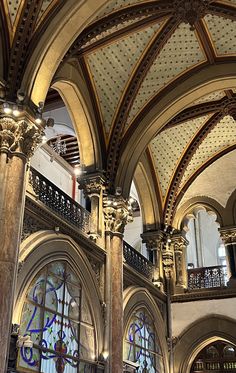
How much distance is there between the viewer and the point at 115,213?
11.0 metres

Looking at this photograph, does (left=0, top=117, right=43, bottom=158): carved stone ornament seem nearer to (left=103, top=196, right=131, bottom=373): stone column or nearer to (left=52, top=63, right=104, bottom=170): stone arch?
(left=52, top=63, right=104, bottom=170): stone arch

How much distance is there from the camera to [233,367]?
1309 cm

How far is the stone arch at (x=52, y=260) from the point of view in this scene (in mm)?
7828

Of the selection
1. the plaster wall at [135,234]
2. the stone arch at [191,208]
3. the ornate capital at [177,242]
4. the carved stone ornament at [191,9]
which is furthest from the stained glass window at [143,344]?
the plaster wall at [135,234]

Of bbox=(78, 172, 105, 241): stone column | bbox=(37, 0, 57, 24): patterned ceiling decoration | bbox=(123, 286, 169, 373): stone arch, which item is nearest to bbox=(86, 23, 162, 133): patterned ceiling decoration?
bbox=(78, 172, 105, 241): stone column

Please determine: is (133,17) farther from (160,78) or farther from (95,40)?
(160,78)

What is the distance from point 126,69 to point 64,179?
6067 millimetres

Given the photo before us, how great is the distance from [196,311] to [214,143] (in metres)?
4.31

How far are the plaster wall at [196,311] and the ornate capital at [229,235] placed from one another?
1.51 meters

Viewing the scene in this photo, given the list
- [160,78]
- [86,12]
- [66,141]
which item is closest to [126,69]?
[160,78]

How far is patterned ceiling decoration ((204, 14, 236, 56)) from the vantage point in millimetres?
10820

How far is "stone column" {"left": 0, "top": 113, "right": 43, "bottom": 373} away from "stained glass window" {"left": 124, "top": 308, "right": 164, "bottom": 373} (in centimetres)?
466

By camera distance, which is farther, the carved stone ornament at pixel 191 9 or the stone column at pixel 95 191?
the stone column at pixel 95 191

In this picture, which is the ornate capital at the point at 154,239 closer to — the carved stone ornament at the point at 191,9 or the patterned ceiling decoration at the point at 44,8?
the carved stone ornament at the point at 191,9
